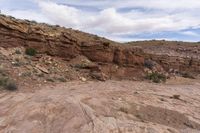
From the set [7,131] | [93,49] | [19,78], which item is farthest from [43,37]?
[7,131]

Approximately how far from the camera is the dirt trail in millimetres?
10727

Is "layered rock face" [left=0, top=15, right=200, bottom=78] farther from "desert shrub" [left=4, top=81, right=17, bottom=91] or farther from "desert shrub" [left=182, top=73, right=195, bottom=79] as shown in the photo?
"desert shrub" [left=4, top=81, right=17, bottom=91]

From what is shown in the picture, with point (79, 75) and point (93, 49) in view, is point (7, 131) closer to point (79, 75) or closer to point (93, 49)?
point (79, 75)

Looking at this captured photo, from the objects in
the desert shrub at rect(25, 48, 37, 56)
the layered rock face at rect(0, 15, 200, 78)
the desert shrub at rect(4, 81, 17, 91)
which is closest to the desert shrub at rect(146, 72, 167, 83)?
the layered rock face at rect(0, 15, 200, 78)

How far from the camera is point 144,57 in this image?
2569cm

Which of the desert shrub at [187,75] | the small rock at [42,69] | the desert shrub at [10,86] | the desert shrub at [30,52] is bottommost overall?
the desert shrub at [187,75]

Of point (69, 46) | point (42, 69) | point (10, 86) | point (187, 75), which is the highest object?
point (69, 46)

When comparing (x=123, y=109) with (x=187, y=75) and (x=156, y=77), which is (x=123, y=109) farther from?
(x=187, y=75)

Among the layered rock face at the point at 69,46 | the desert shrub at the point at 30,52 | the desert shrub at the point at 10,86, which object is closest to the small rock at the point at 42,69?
the desert shrub at the point at 30,52

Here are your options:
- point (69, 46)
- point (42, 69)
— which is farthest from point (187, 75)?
point (42, 69)

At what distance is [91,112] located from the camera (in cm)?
1179

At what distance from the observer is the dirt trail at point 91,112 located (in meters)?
10.7

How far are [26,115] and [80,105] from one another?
1.84 metres

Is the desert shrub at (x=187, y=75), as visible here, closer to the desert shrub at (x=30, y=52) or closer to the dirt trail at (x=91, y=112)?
the dirt trail at (x=91, y=112)
